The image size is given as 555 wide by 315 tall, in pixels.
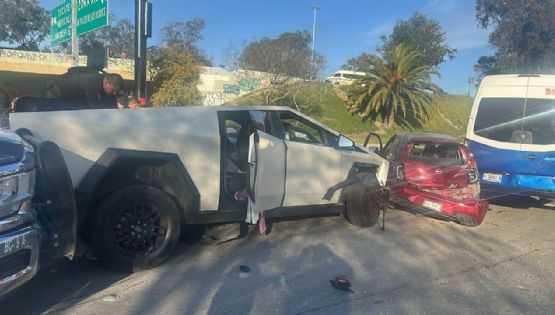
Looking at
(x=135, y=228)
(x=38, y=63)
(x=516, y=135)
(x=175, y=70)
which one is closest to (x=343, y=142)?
(x=135, y=228)

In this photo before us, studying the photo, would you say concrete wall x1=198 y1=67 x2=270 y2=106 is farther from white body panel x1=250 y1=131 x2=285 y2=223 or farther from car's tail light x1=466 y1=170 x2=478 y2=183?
white body panel x1=250 y1=131 x2=285 y2=223

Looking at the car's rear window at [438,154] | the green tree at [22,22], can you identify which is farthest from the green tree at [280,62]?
the green tree at [22,22]

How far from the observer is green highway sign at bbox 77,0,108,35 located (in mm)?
10535

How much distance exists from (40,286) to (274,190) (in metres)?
2.54

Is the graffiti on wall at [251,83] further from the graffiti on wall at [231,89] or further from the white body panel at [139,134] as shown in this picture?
the white body panel at [139,134]

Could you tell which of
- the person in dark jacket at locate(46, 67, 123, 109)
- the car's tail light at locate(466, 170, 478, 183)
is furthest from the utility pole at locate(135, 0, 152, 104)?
the car's tail light at locate(466, 170, 478, 183)

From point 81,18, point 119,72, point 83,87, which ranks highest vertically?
point 81,18

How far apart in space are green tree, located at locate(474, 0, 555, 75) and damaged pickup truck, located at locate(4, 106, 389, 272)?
74.3 ft

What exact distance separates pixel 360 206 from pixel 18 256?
14.4ft

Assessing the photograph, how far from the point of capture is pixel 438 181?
697 cm

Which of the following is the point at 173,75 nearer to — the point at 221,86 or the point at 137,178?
the point at 221,86

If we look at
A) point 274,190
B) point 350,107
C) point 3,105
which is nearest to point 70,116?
point 3,105

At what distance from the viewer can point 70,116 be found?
4.20 m

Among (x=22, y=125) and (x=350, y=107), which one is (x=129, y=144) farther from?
(x=350, y=107)
